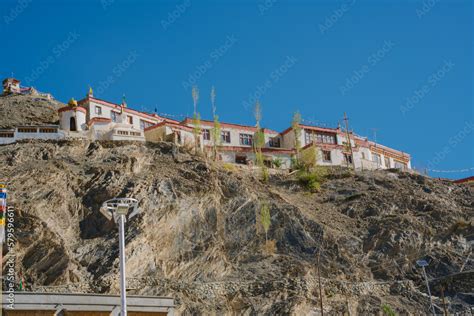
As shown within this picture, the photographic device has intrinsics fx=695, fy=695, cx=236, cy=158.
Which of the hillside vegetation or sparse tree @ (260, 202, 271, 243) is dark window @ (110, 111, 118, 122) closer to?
the hillside vegetation

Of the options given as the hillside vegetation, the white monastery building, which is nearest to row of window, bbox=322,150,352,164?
the white monastery building

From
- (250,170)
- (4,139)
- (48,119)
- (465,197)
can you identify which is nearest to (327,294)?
(250,170)

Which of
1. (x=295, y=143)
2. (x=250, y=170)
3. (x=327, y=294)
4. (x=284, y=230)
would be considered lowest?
(x=327, y=294)

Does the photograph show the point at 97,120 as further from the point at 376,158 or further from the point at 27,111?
the point at 376,158

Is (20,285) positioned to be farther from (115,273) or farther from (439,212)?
(439,212)

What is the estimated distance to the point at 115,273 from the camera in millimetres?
44625

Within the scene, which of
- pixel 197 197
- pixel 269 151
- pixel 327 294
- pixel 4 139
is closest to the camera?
pixel 327 294

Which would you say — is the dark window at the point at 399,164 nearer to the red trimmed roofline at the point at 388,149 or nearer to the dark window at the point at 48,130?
the red trimmed roofline at the point at 388,149

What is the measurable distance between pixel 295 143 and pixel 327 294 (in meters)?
29.1

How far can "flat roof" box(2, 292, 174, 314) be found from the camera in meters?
28.8

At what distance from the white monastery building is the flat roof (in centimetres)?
3083

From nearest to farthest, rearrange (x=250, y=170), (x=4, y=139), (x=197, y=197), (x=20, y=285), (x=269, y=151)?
(x=20, y=285) < (x=197, y=197) < (x=4, y=139) < (x=250, y=170) < (x=269, y=151)

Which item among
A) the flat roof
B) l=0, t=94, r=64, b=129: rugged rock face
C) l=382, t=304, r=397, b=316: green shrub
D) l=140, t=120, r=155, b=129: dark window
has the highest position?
A: l=0, t=94, r=64, b=129: rugged rock face

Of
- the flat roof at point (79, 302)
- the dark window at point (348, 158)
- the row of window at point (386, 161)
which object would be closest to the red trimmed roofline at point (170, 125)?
the dark window at point (348, 158)
